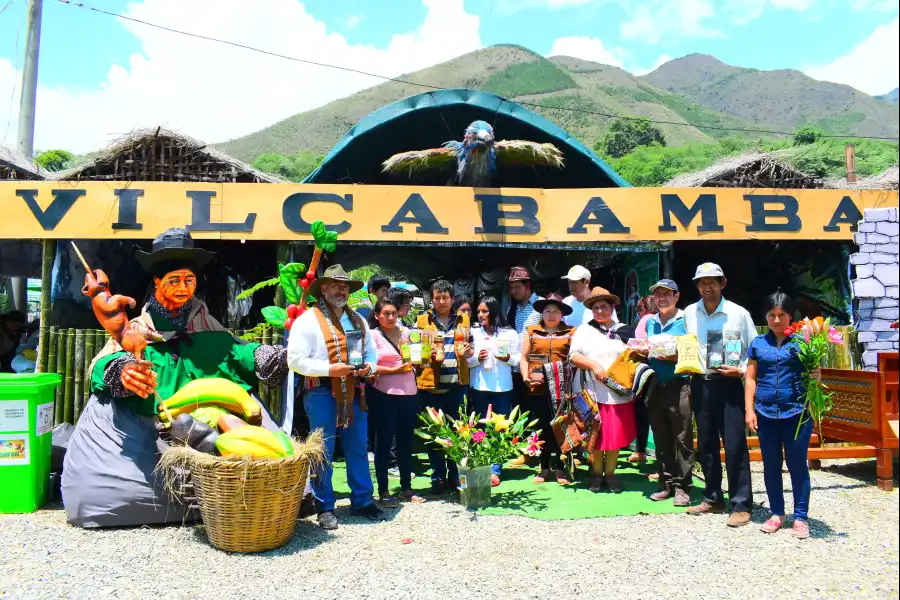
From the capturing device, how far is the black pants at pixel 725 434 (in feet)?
15.1

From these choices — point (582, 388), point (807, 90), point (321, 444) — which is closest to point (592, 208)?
point (582, 388)

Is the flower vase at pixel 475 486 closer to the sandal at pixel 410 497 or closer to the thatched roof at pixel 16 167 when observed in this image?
the sandal at pixel 410 497

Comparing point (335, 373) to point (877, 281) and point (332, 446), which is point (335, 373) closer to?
point (332, 446)

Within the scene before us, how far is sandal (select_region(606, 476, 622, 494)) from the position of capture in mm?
5457

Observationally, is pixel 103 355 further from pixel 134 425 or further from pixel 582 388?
pixel 582 388

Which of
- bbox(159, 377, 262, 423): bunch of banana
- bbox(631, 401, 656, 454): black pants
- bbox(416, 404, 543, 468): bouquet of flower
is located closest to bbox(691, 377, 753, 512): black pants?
bbox(631, 401, 656, 454): black pants

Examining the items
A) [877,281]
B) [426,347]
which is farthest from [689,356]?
[877,281]

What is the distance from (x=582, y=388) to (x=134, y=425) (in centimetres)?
332

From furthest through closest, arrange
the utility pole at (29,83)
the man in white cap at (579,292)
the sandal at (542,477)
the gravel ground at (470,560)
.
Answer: the utility pole at (29,83) < the man in white cap at (579,292) < the sandal at (542,477) < the gravel ground at (470,560)

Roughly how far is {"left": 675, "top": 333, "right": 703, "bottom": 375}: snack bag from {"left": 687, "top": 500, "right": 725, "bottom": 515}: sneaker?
0.97m

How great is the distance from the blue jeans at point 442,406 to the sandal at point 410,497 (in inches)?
10.2

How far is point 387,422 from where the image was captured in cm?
501

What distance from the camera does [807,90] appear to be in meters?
134

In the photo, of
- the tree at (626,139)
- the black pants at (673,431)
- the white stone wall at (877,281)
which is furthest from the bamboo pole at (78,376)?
the tree at (626,139)
